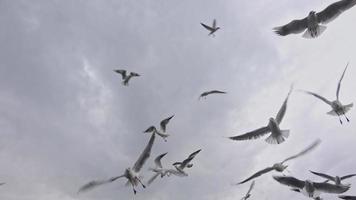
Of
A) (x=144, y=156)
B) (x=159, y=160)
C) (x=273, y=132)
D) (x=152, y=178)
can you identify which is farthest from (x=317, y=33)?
(x=152, y=178)

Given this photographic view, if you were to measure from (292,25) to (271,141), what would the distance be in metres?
7.40

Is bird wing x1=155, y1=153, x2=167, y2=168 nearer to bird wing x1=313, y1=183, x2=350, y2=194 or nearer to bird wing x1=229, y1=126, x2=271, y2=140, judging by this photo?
bird wing x1=229, y1=126, x2=271, y2=140

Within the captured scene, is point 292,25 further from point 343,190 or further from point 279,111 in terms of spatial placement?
point 343,190

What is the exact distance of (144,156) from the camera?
3172 centimetres

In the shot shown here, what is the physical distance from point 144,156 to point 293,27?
463 inches

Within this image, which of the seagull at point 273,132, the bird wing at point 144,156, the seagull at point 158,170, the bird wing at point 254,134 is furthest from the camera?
the seagull at point 158,170

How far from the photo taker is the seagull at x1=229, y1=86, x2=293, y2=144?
1328 inches

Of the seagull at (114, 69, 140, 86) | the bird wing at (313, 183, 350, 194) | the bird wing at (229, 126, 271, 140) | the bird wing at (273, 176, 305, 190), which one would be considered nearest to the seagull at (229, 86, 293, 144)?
the bird wing at (229, 126, 271, 140)

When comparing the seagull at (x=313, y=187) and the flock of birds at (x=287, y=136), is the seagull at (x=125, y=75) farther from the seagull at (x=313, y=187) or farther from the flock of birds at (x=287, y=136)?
the seagull at (x=313, y=187)

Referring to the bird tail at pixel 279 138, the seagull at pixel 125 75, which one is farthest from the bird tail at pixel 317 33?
the seagull at pixel 125 75

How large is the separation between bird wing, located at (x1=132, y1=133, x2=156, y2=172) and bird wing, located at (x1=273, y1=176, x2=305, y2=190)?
756 centimetres

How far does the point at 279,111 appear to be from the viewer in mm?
35906

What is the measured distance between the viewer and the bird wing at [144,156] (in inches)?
1233

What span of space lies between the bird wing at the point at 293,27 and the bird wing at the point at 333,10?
0.97 metres
